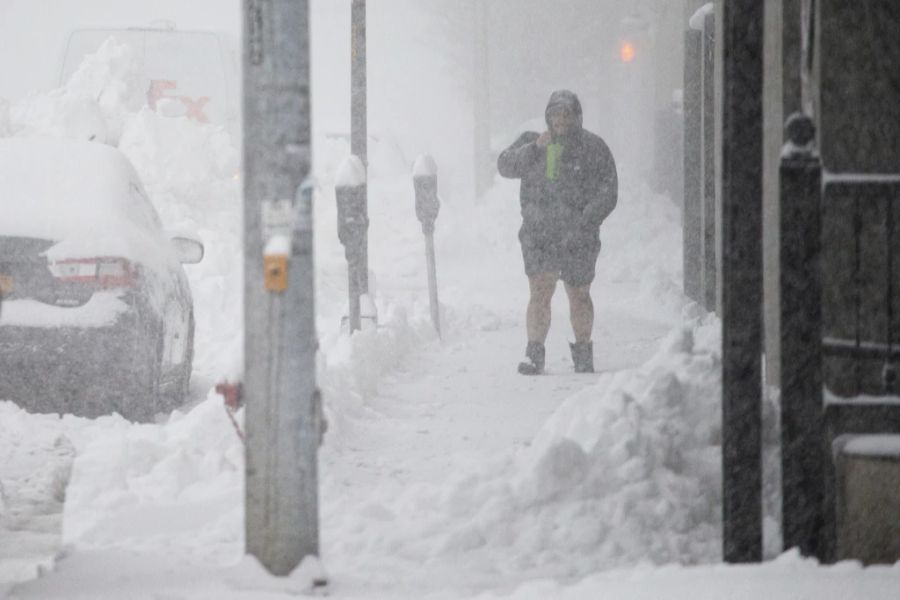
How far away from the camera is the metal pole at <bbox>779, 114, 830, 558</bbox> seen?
504 cm

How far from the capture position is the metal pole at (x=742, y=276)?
4.85 meters

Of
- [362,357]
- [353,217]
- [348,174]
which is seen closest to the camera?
[362,357]

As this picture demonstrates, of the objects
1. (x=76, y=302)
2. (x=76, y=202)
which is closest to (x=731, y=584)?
(x=76, y=302)

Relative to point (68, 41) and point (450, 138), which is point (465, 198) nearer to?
point (68, 41)

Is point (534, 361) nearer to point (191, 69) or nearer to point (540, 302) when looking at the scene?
point (540, 302)

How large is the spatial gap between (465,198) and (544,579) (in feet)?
81.1

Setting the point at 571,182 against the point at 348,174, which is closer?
the point at 571,182

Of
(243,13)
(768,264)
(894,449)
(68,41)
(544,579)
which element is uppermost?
(68,41)

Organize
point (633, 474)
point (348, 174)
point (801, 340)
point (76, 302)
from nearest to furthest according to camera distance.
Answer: point (801, 340) < point (633, 474) < point (76, 302) < point (348, 174)

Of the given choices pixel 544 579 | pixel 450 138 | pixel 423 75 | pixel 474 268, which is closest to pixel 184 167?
pixel 474 268

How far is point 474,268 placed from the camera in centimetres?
1977

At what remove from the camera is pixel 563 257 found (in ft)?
31.8

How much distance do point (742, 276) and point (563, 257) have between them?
477 cm

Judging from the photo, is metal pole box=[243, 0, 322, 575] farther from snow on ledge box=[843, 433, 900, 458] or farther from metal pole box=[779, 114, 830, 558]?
snow on ledge box=[843, 433, 900, 458]
